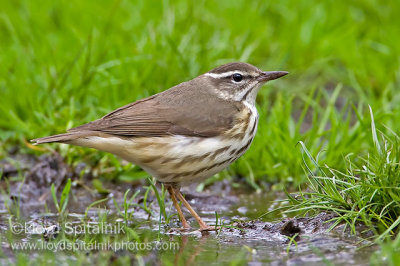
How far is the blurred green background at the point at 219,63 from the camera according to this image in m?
7.80

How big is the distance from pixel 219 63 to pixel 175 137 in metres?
3.21

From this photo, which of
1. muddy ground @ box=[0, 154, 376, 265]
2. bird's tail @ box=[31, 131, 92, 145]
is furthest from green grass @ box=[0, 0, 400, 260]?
bird's tail @ box=[31, 131, 92, 145]

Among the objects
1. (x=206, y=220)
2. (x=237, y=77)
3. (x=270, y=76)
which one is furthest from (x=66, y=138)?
(x=270, y=76)

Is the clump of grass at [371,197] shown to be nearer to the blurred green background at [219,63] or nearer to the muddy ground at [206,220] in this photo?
the muddy ground at [206,220]

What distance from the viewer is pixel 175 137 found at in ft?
20.7

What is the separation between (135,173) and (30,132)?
1447mm

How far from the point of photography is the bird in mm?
6227

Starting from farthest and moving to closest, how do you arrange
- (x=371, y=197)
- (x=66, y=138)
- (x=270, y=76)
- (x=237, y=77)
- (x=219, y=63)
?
1. (x=219, y=63)
2. (x=237, y=77)
3. (x=270, y=76)
4. (x=66, y=138)
5. (x=371, y=197)

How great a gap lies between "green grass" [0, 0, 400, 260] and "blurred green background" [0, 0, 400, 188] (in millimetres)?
18

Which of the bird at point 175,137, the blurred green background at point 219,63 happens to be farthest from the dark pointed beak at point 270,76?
the blurred green background at point 219,63

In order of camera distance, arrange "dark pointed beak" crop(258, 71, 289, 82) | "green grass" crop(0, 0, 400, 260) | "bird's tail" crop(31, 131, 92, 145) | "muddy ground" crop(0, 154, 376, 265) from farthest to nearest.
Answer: "green grass" crop(0, 0, 400, 260), "dark pointed beak" crop(258, 71, 289, 82), "bird's tail" crop(31, 131, 92, 145), "muddy ground" crop(0, 154, 376, 265)

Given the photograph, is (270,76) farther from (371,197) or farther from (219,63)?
(219,63)

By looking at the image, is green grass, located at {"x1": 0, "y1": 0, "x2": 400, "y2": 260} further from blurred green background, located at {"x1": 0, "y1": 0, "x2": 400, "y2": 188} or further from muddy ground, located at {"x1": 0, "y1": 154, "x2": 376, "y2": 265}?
muddy ground, located at {"x1": 0, "y1": 154, "x2": 376, "y2": 265}

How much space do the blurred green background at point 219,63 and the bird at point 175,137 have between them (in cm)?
133
